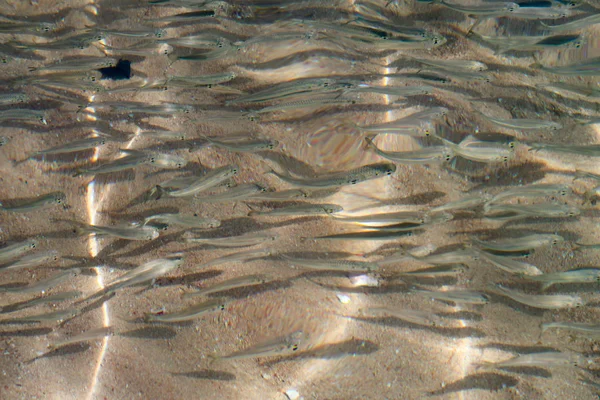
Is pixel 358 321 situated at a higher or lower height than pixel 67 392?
higher

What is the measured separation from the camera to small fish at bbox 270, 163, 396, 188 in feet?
13.1

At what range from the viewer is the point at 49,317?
406cm

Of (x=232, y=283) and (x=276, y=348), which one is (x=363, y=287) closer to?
(x=276, y=348)

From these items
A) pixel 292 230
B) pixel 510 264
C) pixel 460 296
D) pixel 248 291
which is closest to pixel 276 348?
pixel 248 291

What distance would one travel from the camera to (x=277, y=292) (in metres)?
4.09

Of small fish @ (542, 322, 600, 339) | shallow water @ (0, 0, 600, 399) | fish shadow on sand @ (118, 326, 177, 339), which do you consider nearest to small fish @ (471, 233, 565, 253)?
shallow water @ (0, 0, 600, 399)

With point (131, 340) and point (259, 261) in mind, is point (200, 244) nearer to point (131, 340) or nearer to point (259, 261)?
point (259, 261)

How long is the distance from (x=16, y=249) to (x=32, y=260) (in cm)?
19

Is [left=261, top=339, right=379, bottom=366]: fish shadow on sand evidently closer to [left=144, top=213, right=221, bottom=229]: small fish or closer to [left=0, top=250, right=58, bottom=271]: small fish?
[left=144, top=213, right=221, bottom=229]: small fish

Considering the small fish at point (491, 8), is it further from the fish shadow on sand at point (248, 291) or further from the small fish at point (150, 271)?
the small fish at point (150, 271)

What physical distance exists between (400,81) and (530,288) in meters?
2.93

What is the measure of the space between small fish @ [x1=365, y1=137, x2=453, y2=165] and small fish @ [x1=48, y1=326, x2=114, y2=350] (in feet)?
12.0

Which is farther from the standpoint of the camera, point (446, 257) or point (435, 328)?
point (435, 328)

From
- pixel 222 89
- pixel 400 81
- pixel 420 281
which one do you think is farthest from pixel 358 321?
pixel 222 89
